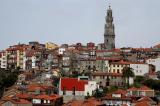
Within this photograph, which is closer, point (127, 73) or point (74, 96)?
point (74, 96)

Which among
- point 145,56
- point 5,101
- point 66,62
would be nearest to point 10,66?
point 66,62

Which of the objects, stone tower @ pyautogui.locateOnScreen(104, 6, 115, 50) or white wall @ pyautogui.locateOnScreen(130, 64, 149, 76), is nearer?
white wall @ pyautogui.locateOnScreen(130, 64, 149, 76)

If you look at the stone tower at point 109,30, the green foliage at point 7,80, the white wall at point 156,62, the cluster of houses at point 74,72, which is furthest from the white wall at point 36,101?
the stone tower at point 109,30

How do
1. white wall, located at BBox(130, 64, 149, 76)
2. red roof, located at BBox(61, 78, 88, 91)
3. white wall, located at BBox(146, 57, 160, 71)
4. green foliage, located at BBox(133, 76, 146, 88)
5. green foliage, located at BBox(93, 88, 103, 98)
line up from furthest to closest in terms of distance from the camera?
white wall, located at BBox(146, 57, 160, 71) → white wall, located at BBox(130, 64, 149, 76) → green foliage, located at BBox(133, 76, 146, 88) → green foliage, located at BBox(93, 88, 103, 98) → red roof, located at BBox(61, 78, 88, 91)

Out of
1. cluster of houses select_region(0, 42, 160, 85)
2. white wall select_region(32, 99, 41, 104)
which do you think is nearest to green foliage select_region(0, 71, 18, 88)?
cluster of houses select_region(0, 42, 160, 85)

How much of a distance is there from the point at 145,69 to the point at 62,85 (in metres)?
19.7

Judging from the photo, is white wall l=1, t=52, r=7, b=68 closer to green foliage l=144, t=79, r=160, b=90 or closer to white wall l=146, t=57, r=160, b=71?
white wall l=146, t=57, r=160, b=71

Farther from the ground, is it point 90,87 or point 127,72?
point 127,72

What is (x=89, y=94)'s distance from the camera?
6612 cm

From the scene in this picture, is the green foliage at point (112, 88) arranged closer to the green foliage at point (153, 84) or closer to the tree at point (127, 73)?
the tree at point (127, 73)


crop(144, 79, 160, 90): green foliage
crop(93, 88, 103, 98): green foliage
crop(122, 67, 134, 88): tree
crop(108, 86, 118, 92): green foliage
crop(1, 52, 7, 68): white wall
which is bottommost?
crop(93, 88, 103, 98): green foliage

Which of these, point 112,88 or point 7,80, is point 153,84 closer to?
point 112,88

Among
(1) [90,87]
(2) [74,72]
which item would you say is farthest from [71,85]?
(2) [74,72]

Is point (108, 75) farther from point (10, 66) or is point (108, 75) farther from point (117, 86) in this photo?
point (10, 66)
